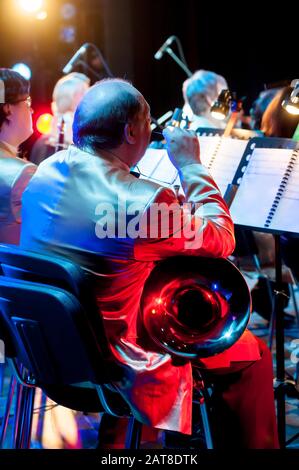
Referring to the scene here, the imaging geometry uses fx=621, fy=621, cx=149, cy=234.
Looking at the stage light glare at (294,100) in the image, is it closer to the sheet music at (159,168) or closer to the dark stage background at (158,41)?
the sheet music at (159,168)

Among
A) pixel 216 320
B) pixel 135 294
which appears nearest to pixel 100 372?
pixel 135 294

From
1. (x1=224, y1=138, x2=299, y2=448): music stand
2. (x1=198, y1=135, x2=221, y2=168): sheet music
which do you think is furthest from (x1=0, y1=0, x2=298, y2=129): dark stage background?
(x1=224, y1=138, x2=299, y2=448): music stand

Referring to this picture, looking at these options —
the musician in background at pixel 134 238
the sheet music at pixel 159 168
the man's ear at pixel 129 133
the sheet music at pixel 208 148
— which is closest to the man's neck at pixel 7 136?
the sheet music at pixel 159 168

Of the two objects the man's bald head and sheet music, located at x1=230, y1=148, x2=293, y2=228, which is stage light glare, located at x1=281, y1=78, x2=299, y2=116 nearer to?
sheet music, located at x1=230, y1=148, x2=293, y2=228

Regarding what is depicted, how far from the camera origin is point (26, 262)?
64.2 inches

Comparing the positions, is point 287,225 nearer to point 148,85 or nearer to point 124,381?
point 124,381

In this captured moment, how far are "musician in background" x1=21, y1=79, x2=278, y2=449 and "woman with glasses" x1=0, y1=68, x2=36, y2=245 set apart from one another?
68cm

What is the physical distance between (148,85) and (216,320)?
262 inches

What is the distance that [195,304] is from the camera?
188cm

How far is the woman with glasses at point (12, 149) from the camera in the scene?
255 centimetres

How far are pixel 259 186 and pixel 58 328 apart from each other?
1127 mm

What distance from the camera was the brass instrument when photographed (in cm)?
182

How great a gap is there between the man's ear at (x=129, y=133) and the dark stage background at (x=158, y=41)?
6199 millimetres
